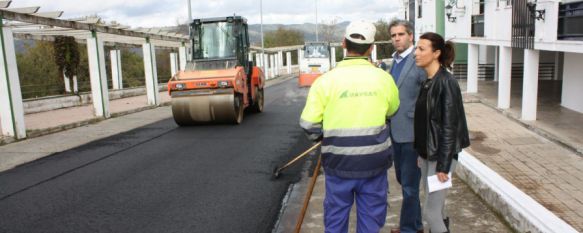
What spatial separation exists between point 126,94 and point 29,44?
1249cm

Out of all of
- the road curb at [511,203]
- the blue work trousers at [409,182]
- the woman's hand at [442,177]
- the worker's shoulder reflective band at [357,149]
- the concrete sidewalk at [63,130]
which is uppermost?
the worker's shoulder reflective band at [357,149]

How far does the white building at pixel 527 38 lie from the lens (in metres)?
9.65

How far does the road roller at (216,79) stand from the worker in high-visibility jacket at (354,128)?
8655 mm

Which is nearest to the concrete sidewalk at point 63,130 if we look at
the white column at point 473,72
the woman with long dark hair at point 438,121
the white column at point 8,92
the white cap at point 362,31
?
the white column at point 8,92

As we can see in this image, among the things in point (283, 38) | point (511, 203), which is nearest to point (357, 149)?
point (511, 203)

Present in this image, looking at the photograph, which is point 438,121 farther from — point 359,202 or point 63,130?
point 63,130

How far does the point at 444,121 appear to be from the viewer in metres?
3.52

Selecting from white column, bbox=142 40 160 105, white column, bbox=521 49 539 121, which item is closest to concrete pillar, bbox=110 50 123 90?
white column, bbox=142 40 160 105

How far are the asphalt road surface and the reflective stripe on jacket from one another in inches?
75.0

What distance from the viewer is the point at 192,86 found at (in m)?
12.1

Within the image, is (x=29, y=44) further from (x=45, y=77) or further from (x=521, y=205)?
(x=521, y=205)

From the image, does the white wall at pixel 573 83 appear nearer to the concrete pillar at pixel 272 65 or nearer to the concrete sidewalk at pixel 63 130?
the concrete sidewalk at pixel 63 130

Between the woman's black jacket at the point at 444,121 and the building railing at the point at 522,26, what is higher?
the building railing at the point at 522,26

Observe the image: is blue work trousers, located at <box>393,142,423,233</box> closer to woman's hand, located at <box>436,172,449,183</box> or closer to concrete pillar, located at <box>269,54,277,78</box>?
woman's hand, located at <box>436,172,449,183</box>
